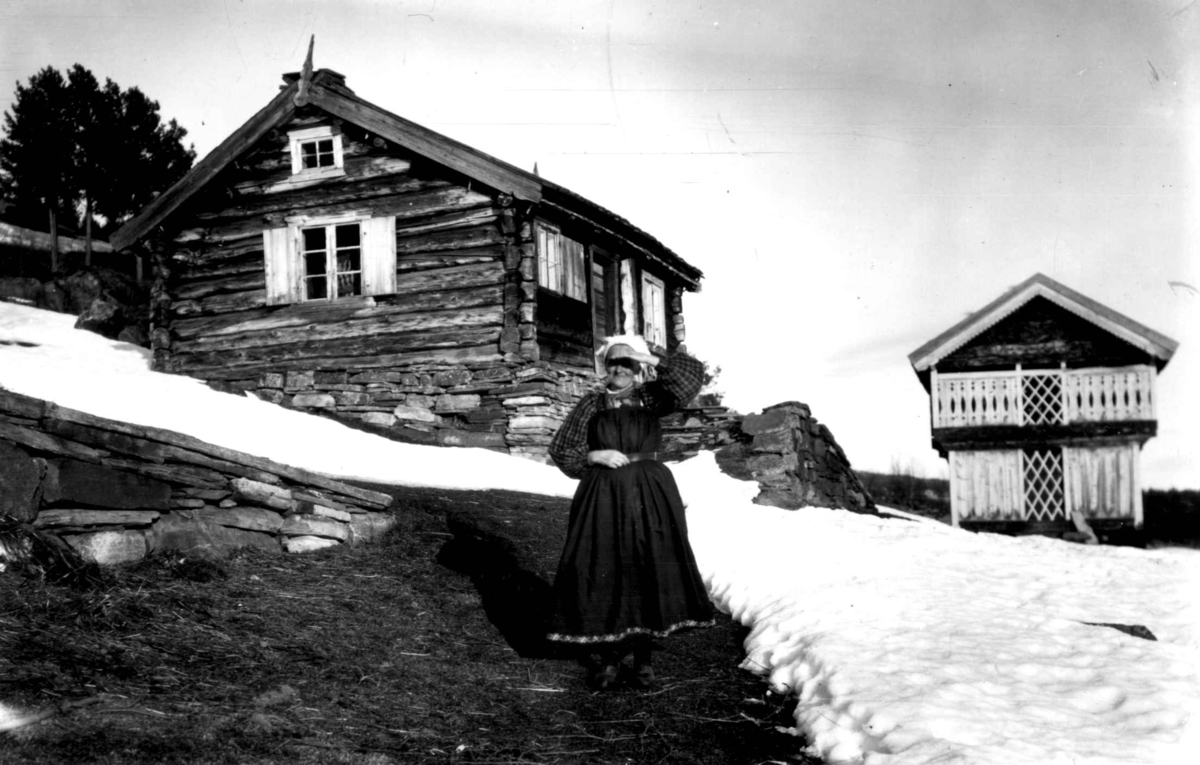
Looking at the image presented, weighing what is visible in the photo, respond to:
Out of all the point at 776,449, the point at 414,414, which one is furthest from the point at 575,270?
the point at 776,449

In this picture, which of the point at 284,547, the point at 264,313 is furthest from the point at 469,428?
the point at 284,547

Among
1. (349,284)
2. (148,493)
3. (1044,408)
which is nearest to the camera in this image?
(148,493)

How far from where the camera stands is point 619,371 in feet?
17.9

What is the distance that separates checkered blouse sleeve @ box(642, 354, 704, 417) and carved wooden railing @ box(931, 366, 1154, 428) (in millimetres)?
14950

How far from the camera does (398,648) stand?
545cm

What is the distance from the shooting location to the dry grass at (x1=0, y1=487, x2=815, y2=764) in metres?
3.84

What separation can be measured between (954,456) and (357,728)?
16934 mm

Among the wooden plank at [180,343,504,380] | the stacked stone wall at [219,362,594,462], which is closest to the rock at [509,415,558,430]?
the stacked stone wall at [219,362,594,462]

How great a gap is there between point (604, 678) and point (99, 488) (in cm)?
331

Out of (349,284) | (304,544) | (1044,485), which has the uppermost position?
(349,284)

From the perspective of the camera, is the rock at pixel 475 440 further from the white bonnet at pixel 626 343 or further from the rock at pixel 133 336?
the rock at pixel 133 336

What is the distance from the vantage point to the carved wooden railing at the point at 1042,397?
59.2ft

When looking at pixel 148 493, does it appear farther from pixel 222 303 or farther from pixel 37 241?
pixel 37 241

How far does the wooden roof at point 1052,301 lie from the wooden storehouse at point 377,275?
6759 mm
